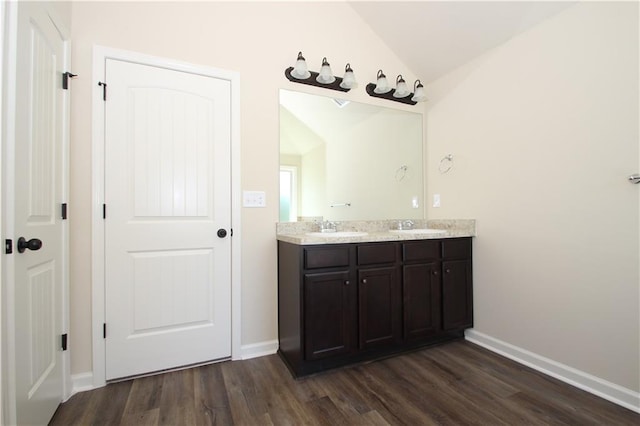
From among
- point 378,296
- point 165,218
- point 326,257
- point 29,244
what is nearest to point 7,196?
point 29,244

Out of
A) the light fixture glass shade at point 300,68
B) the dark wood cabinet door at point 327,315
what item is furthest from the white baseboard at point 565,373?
the light fixture glass shade at point 300,68

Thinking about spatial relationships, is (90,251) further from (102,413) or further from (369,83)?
(369,83)

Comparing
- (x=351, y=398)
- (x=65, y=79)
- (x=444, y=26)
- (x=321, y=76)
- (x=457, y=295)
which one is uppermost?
(x=444, y=26)

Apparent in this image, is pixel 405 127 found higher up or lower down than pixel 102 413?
higher up

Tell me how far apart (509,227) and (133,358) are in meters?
2.74

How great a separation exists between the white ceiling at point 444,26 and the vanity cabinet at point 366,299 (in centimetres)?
157

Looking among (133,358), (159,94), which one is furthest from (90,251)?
(159,94)

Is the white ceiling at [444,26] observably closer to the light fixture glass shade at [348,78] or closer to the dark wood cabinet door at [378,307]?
the light fixture glass shade at [348,78]

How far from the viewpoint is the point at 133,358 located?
6.07 feet

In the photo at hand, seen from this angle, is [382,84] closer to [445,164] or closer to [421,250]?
[445,164]

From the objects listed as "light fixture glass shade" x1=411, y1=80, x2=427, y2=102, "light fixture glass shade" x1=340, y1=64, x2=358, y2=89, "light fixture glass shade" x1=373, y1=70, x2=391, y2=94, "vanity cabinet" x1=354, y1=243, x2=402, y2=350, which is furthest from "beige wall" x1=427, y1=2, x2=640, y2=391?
"light fixture glass shade" x1=340, y1=64, x2=358, y2=89

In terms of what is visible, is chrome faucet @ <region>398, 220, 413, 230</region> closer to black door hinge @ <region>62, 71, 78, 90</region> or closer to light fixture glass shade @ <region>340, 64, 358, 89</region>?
light fixture glass shade @ <region>340, 64, 358, 89</region>

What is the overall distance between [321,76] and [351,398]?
87.3 inches

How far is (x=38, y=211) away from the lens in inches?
53.4
